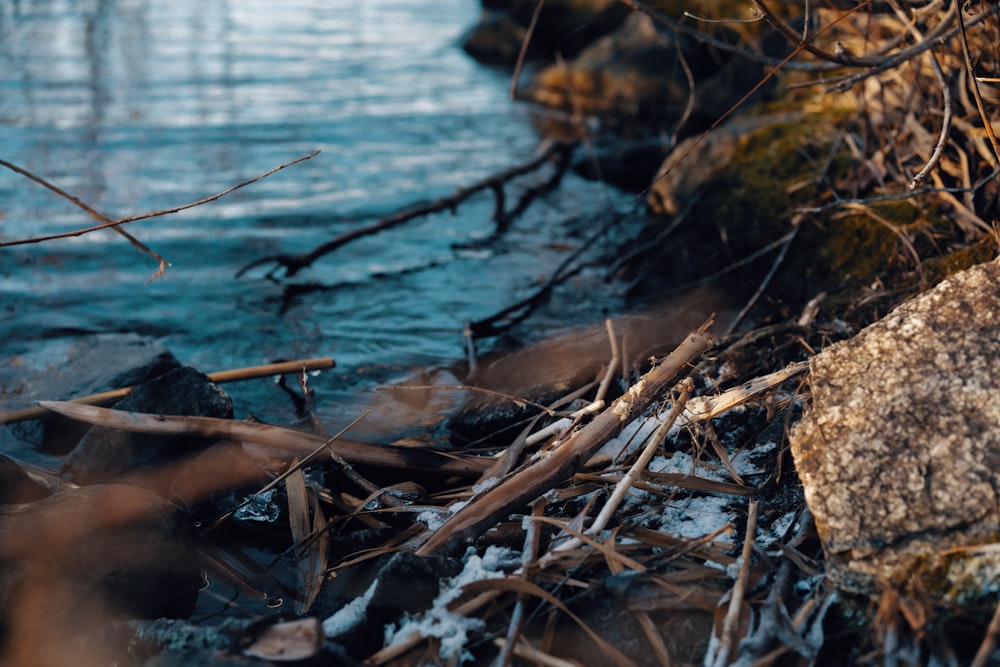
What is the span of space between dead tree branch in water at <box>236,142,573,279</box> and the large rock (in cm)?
402

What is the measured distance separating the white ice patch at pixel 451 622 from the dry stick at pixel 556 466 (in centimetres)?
13

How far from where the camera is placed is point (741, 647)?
1916 millimetres

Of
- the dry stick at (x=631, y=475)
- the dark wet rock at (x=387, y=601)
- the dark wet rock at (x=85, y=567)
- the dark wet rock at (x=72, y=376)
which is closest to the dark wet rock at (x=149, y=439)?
the dark wet rock at (x=85, y=567)

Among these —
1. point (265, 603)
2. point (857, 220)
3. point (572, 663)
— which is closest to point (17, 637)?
point (265, 603)

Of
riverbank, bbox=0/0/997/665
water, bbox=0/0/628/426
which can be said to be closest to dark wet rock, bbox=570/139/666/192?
water, bbox=0/0/628/426

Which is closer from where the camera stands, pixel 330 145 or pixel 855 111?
pixel 855 111

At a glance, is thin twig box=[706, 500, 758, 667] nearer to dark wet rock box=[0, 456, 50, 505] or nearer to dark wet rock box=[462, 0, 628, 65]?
dark wet rock box=[0, 456, 50, 505]

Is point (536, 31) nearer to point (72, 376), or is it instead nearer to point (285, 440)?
point (72, 376)

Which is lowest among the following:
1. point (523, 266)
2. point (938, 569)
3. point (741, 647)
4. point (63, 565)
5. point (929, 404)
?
point (523, 266)

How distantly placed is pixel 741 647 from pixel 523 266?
4449mm

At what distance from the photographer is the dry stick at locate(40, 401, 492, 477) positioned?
3.02 meters

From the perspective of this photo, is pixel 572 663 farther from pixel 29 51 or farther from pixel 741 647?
pixel 29 51

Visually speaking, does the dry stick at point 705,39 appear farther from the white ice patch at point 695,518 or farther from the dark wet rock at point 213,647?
the dark wet rock at point 213,647

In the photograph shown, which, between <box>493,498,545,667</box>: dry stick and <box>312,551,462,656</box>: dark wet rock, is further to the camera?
<box>312,551,462,656</box>: dark wet rock
